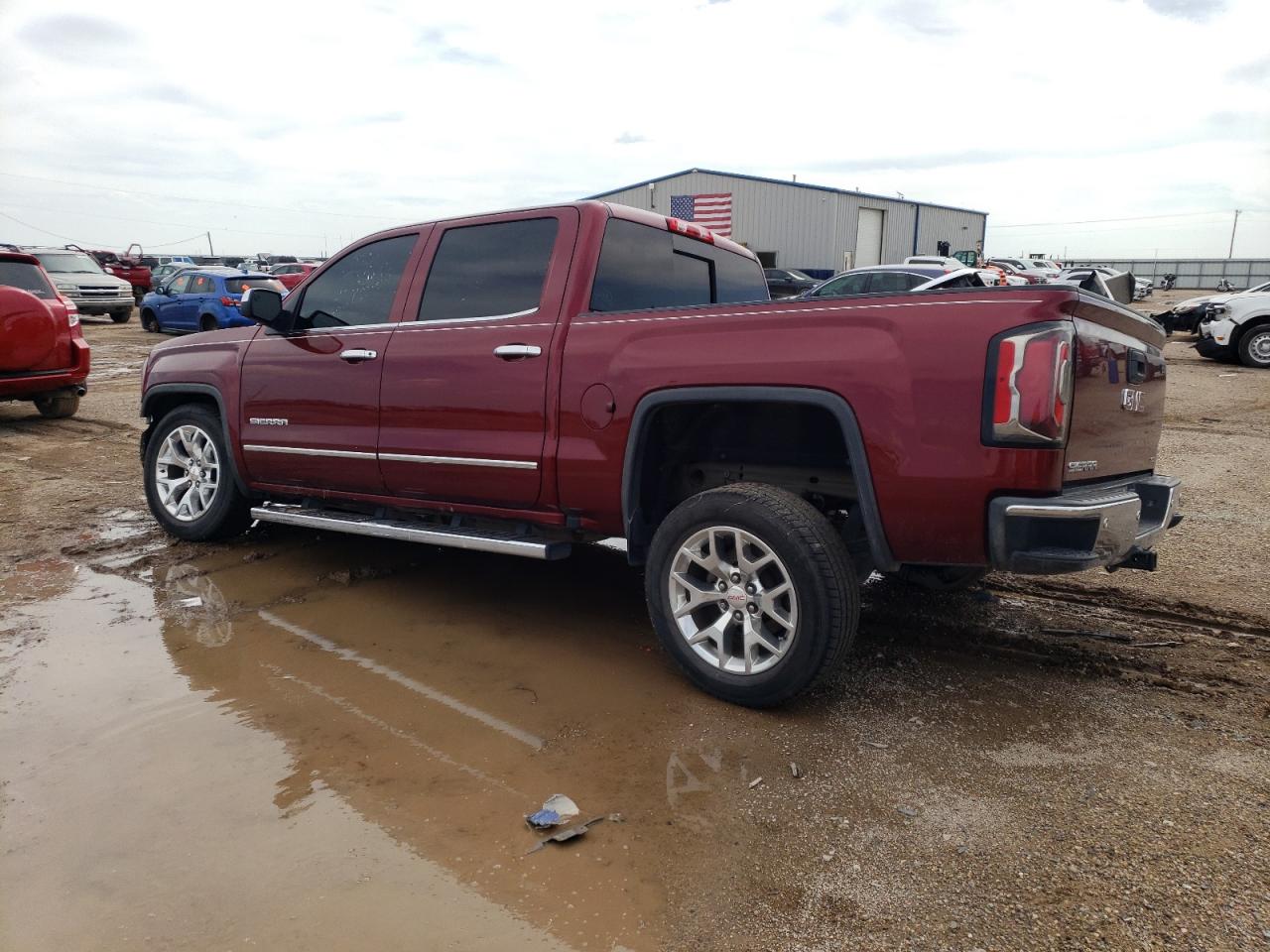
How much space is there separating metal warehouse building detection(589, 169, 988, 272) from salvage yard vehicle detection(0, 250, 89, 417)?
28780mm

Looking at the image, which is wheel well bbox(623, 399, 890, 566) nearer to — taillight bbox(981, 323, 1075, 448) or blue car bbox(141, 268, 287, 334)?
taillight bbox(981, 323, 1075, 448)

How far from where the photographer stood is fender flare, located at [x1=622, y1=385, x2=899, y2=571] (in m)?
3.07

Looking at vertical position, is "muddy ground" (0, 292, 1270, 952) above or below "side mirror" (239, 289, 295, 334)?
below

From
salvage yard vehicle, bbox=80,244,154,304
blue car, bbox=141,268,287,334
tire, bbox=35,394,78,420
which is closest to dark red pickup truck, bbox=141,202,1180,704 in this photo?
tire, bbox=35,394,78,420

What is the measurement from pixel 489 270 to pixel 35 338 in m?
6.91

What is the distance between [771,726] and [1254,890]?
4.74ft

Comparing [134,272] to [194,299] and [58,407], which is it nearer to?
[194,299]

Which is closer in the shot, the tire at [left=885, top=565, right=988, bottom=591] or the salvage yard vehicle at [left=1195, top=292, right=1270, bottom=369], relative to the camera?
the tire at [left=885, top=565, right=988, bottom=591]

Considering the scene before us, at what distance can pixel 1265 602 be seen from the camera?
4.33 metres

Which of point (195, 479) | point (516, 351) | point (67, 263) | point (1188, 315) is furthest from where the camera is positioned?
point (67, 263)

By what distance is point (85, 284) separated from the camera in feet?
69.4

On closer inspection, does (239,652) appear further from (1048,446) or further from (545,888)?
(1048,446)

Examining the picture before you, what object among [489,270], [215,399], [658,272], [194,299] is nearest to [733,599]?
[658,272]

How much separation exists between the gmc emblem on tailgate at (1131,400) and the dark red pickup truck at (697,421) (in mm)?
12
